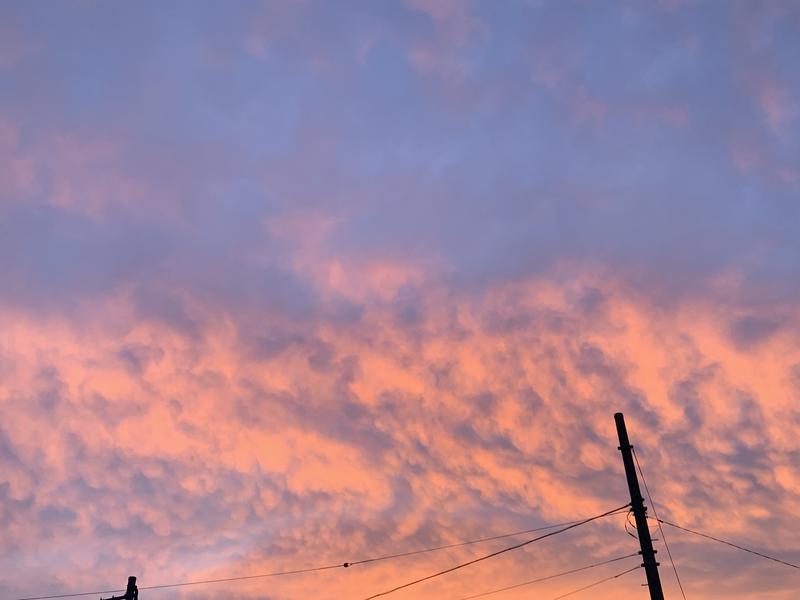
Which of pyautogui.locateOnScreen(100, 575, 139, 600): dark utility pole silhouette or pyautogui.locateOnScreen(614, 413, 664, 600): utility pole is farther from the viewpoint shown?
pyautogui.locateOnScreen(100, 575, 139, 600): dark utility pole silhouette

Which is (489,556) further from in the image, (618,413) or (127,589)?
(127,589)

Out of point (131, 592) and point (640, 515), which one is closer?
point (640, 515)

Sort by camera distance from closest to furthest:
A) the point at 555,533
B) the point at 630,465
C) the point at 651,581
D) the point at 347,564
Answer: the point at 651,581, the point at 630,465, the point at 555,533, the point at 347,564

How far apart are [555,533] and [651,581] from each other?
27.6 feet

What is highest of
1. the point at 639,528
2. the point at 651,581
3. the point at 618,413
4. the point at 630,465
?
the point at 618,413

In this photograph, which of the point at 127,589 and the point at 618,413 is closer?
the point at 618,413

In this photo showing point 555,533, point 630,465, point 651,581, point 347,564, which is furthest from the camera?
point 347,564

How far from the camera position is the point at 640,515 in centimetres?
2206

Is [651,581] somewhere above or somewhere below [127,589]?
below

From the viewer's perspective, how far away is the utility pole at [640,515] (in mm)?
20984

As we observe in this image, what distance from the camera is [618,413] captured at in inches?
942

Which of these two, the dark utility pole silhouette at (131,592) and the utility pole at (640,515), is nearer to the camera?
the utility pole at (640,515)

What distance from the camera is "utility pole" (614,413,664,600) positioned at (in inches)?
826

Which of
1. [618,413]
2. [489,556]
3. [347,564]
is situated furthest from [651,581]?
[347,564]
